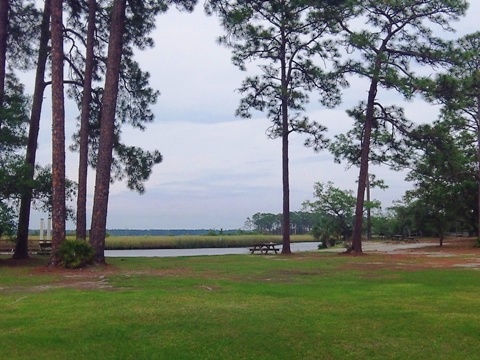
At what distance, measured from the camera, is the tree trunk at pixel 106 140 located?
18734mm

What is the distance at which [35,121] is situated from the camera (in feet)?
74.8

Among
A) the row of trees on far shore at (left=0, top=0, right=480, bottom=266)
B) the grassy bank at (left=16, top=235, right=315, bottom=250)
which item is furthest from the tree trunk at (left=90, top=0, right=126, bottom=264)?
the grassy bank at (left=16, top=235, right=315, bottom=250)

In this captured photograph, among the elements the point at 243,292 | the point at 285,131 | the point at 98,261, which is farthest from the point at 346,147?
the point at 243,292

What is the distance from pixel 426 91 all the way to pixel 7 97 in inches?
643

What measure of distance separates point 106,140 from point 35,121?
5.66 meters

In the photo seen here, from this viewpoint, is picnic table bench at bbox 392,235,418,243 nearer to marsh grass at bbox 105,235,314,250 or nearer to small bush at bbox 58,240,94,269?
marsh grass at bbox 105,235,314,250

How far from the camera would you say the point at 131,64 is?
78.8 feet

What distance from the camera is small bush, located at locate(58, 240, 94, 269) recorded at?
1736 centimetres

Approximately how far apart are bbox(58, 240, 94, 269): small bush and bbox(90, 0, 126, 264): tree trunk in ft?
2.78

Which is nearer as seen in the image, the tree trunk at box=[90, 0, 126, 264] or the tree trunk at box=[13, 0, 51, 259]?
the tree trunk at box=[90, 0, 126, 264]

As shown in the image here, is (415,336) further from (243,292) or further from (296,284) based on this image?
(296,284)

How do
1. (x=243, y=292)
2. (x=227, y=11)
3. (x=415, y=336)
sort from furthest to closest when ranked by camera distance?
1. (x=227, y=11)
2. (x=243, y=292)
3. (x=415, y=336)

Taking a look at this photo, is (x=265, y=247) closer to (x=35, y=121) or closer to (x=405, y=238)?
(x=35, y=121)

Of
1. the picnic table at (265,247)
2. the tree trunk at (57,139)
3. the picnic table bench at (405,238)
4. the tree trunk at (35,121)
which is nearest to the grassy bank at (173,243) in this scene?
the picnic table bench at (405,238)
